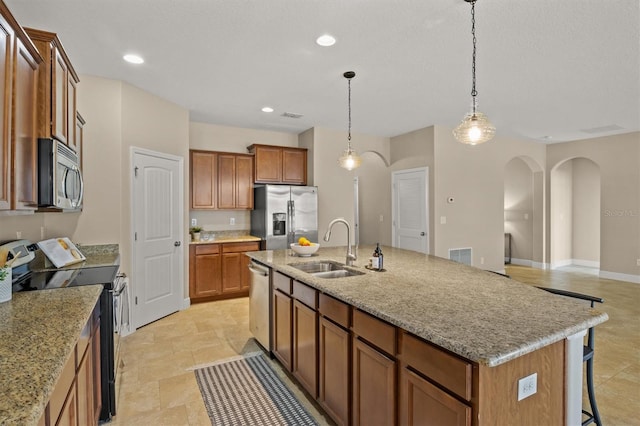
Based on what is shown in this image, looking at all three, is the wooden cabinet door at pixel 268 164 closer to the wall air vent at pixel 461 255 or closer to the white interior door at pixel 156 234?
the white interior door at pixel 156 234

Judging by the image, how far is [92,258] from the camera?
10.9 ft

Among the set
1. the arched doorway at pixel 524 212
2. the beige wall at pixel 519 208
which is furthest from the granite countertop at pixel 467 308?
the beige wall at pixel 519 208

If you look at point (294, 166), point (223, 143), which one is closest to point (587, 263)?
point (294, 166)

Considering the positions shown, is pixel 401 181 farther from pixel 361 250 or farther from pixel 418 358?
pixel 418 358

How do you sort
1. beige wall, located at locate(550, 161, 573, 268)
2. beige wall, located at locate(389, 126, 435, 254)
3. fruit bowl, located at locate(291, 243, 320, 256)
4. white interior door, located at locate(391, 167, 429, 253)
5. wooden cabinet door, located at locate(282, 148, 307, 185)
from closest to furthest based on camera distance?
1. fruit bowl, located at locate(291, 243, 320, 256)
2. wooden cabinet door, located at locate(282, 148, 307, 185)
3. beige wall, located at locate(389, 126, 435, 254)
4. white interior door, located at locate(391, 167, 429, 253)
5. beige wall, located at locate(550, 161, 573, 268)

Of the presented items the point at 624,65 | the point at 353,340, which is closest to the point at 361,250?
the point at 353,340

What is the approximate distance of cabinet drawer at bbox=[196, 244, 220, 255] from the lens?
484cm

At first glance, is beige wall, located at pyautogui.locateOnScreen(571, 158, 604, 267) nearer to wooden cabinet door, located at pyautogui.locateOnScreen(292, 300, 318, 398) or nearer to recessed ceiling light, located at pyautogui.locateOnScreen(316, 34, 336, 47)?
recessed ceiling light, located at pyautogui.locateOnScreen(316, 34, 336, 47)

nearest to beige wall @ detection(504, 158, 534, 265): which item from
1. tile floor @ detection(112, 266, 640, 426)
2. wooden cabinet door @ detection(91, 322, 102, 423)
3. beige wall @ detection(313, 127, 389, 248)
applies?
tile floor @ detection(112, 266, 640, 426)

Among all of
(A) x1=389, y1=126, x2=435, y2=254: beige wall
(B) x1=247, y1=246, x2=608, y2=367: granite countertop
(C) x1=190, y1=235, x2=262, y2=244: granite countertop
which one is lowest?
(B) x1=247, y1=246, x2=608, y2=367: granite countertop

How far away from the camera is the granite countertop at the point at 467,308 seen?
1.23m

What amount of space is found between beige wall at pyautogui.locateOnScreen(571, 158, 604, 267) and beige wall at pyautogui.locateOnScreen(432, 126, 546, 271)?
1926mm

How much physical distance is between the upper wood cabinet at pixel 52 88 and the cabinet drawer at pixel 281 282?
1758mm

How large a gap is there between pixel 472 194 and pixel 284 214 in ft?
11.4
